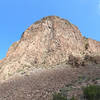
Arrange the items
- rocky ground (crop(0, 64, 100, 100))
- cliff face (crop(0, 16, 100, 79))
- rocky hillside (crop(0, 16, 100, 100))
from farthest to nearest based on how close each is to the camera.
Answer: cliff face (crop(0, 16, 100, 79)), rocky hillside (crop(0, 16, 100, 100)), rocky ground (crop(0, 64, 100, 100))

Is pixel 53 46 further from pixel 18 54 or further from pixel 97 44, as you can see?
pixel 97 44

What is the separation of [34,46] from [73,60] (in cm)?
723

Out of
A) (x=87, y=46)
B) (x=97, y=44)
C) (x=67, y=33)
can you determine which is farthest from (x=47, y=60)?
(x=97, y=44)

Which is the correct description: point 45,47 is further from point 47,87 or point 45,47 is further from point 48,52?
point 47,87

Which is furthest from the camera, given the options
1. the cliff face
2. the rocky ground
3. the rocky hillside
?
the cliff face

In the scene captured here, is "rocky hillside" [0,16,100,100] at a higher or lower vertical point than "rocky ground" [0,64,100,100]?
higher

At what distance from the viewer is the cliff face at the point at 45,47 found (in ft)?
53.9

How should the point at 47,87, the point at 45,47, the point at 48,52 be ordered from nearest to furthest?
1. the point at 47,87
2. the point at 48,52
3. the point at 45,47

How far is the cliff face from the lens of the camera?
53.9 feet

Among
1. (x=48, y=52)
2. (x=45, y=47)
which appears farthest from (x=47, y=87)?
(x=45, y=47)

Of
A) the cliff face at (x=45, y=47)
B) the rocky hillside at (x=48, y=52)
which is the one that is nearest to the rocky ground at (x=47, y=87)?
the rocky hillside at (x=48, y=52)

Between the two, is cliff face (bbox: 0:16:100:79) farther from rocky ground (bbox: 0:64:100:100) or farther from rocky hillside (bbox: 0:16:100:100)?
rocky ground (bbox: 0:64:100:100)

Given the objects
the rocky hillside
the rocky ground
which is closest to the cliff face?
the rocky hillside

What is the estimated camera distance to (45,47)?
19.5m
